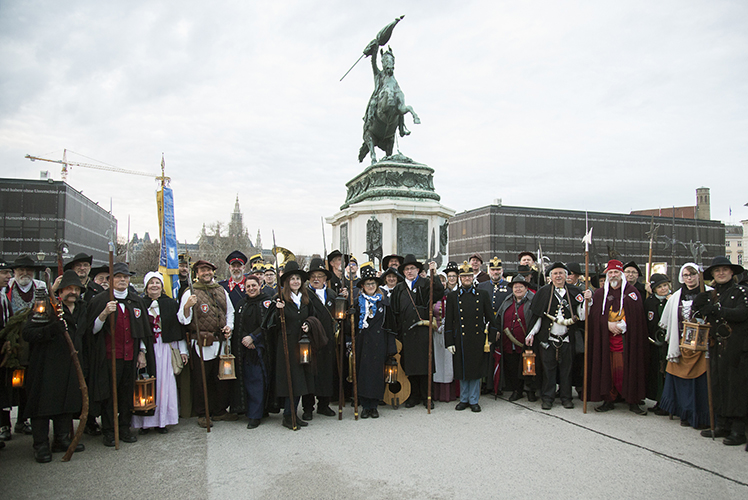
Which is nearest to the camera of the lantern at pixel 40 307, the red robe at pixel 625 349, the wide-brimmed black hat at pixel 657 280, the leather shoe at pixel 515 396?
the lantern at pixel 40 307

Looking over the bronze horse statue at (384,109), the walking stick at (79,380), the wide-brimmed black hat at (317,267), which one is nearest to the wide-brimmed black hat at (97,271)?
the walking stick at (79,380)

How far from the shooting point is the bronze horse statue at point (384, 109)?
13500mm

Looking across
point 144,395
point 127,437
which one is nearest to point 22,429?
point 127,437

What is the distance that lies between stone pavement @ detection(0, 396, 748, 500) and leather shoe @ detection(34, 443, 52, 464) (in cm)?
8

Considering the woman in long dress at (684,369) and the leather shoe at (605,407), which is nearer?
the woman in long dress at (684,369)

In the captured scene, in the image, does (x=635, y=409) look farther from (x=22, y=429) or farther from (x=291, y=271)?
(x=22, y=429)

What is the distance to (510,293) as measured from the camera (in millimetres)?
7930

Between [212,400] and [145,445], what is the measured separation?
102cm

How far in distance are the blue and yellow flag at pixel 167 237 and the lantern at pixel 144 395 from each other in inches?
50.5

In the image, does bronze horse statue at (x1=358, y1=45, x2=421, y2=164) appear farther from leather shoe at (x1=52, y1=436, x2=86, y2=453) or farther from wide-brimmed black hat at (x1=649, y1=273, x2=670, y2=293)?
leather shoe at (x1=52, y1=436, x2=86, y2=453)

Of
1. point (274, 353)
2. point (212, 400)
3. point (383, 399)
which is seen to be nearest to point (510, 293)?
point (383, 399)

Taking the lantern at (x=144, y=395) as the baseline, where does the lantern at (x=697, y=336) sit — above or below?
above

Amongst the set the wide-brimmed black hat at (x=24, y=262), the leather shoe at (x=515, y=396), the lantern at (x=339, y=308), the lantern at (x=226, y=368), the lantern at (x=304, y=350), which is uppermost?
the wide-brimmed black hat at (x=24, y=262)

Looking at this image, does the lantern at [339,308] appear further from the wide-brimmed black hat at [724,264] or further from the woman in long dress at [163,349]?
the wide-brimmed black hat at [724,264]
